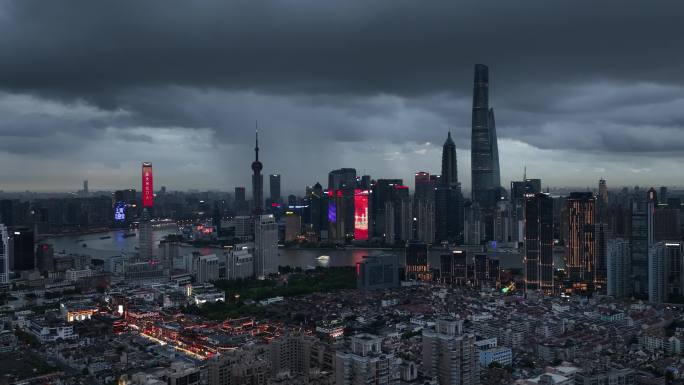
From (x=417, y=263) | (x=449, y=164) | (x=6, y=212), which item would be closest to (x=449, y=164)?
(x=449, y=164)

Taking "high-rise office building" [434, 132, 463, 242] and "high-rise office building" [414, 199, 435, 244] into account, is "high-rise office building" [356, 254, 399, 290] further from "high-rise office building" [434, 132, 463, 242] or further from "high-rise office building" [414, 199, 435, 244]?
"high-rise office building" [434, 132, 463, 242]

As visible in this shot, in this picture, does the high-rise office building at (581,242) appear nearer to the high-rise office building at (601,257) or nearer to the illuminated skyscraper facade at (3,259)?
the high-rise office building at (601,257)

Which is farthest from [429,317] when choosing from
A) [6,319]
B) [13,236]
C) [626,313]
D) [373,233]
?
[373,233]

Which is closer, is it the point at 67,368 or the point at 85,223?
the point at 67,368

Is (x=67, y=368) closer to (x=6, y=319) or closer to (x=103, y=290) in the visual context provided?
(x=6, y=319)

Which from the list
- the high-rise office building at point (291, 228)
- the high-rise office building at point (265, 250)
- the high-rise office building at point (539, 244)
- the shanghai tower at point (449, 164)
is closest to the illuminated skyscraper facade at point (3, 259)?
the high-rise office building at point (265, 250)

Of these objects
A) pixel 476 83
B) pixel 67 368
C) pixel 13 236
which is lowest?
pixel 67 368
